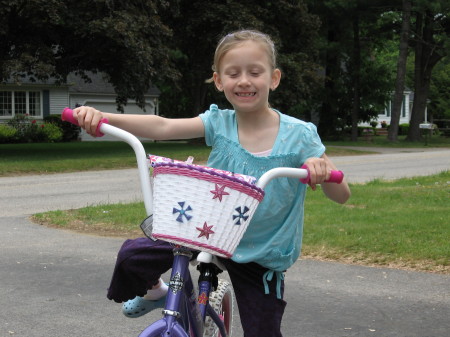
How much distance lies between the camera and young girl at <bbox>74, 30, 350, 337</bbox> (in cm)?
297

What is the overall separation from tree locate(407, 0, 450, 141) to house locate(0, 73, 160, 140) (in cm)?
1644

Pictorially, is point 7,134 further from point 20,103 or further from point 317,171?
point 317,171

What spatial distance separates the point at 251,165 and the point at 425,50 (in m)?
42.0

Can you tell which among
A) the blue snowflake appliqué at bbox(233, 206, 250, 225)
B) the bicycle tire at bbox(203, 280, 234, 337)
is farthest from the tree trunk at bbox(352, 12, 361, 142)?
the blue snowflake appliqué at bbox(233, 206, 250, 225)

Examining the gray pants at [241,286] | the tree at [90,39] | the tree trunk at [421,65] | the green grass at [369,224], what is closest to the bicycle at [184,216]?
the gray pants at [241,286]

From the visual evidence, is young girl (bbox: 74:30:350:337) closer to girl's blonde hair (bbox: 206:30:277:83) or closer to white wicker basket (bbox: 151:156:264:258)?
girl's blonde hair (bbox: 206:30:277:83)

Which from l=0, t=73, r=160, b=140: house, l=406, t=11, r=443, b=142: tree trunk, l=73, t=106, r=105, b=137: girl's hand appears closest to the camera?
l=73, t=106, r=105, b=137: girl's hand

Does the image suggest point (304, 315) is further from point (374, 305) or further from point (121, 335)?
point (121, 335)

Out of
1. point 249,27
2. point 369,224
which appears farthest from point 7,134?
point 369,224

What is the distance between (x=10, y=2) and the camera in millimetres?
22531

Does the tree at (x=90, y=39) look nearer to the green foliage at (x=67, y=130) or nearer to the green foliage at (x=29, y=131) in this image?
the green foliage at (x=29, y=131)

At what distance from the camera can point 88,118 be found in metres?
2.84

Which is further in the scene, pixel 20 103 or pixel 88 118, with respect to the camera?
pixel 20 103

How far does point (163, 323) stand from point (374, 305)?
327 centimetres
